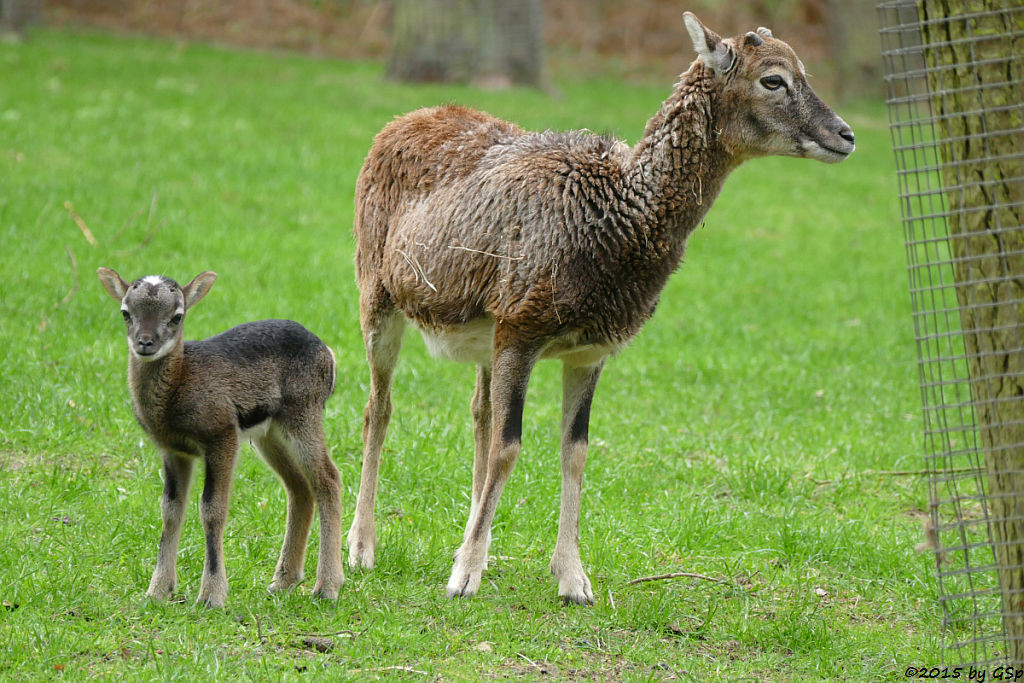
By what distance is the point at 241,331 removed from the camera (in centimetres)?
548

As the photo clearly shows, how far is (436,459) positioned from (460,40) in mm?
13617

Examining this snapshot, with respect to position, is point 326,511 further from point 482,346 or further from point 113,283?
point 113,283

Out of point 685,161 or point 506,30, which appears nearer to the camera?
point 685,161

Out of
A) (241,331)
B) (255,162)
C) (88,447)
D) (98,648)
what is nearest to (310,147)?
(255,162)

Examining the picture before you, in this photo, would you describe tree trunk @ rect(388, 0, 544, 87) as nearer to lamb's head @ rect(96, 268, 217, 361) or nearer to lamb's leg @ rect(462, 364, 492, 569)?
lamb's leg @ rect(462, 364, 492, 569)

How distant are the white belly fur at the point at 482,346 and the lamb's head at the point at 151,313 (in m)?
1.55

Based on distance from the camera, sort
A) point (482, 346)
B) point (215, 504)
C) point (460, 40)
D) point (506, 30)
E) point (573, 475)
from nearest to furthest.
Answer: point (215, 504)
point (573, 475)
point (482, 346)
point (460, 40)
point (506, 30)

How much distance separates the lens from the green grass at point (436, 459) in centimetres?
521

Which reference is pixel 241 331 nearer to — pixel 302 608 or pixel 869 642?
pixel 302 608

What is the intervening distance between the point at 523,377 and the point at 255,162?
30.9 feet

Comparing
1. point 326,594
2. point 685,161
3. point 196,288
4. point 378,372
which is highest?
point 685,161

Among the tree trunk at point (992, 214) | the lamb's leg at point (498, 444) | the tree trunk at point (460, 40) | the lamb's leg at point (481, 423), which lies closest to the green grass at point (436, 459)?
the lamb's leg at point (498, 444)

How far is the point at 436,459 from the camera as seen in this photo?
7371 mm

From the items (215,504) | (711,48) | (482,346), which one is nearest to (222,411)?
(215,504)
